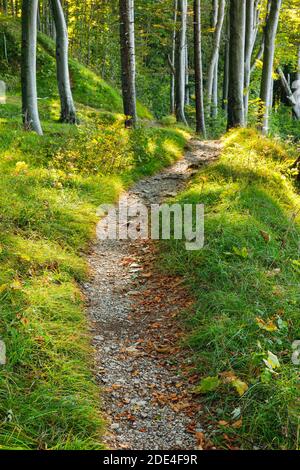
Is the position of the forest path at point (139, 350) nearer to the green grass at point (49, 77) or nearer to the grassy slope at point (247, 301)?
the grassy slope at point (247, 301)

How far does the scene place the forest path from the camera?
3.20 m

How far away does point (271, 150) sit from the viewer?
32.8 ft

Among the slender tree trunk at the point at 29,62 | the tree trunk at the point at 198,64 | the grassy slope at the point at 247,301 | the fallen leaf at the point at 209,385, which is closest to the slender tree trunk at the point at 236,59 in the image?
the tree trunk at the point at 198,64

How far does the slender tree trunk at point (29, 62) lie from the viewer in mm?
10133

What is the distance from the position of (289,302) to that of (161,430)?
1903 millimetres

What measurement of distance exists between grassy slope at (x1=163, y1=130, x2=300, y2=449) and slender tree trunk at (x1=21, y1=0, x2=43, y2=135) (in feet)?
16.3

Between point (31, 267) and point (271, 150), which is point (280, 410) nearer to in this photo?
point (31, 267)

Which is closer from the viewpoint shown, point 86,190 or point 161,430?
point 161,430

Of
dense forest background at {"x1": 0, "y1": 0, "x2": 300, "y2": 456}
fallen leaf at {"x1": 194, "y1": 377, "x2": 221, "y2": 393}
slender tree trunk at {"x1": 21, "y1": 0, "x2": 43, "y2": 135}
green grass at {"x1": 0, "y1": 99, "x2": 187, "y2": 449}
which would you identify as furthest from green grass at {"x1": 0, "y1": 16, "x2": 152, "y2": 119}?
fallen leaf at {"x1": 194, "y1": 377, "x2": 221, "y2": 393}

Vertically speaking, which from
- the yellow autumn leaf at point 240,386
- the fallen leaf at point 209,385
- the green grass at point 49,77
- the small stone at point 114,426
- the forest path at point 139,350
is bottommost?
the forest path at point 139,350

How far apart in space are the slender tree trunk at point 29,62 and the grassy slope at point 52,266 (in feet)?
1.45

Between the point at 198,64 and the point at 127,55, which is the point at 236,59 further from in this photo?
the point at 198,64
